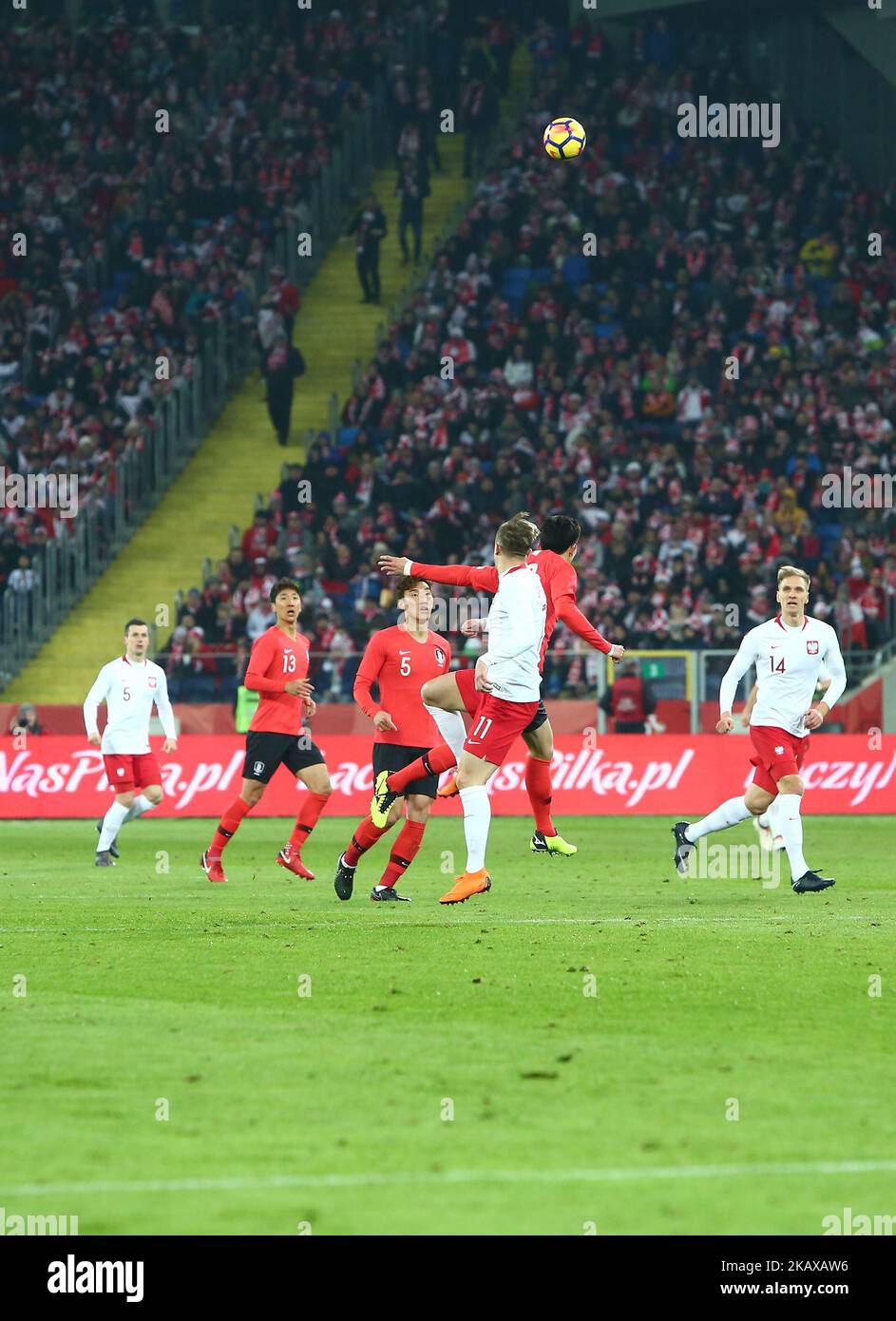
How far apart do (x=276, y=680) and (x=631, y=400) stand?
2047cm

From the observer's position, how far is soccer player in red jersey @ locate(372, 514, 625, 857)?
1349 cm

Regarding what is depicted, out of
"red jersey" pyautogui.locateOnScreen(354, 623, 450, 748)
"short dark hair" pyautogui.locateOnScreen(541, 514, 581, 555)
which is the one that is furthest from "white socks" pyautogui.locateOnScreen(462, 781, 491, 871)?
"short dark hair" pyautogui.locateOnScreen(541, 514, 581, 555)

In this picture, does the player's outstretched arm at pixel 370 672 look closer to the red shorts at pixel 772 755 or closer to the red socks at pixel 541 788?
the red socks at pixel 541 788

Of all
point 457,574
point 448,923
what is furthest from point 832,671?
point 448,923

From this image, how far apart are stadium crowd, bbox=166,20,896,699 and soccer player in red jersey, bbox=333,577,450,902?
14287 millimetres

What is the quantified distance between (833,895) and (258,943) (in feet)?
17.4

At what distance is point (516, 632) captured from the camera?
13.4 metres

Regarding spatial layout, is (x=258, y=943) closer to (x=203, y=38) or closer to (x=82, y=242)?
(x=82, y=242)

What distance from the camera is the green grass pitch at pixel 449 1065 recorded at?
586 cm

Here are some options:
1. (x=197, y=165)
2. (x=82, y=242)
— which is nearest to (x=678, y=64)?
(x=197, y=165)

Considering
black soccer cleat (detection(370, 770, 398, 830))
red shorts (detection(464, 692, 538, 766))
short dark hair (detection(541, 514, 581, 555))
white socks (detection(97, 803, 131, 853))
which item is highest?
short dark hair (detection(541, 514, 581, 555))

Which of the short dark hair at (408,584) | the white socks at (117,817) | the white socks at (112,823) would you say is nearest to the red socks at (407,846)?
the short dark hair at (408,584)

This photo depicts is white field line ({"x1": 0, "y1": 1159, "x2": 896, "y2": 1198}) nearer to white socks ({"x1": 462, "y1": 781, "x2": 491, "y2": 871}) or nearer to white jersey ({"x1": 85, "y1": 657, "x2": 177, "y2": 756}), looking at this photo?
white socks ({"x1": 462, "y1": 781, "x2": 491, "y2": 871})

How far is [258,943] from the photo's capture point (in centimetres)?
1194
